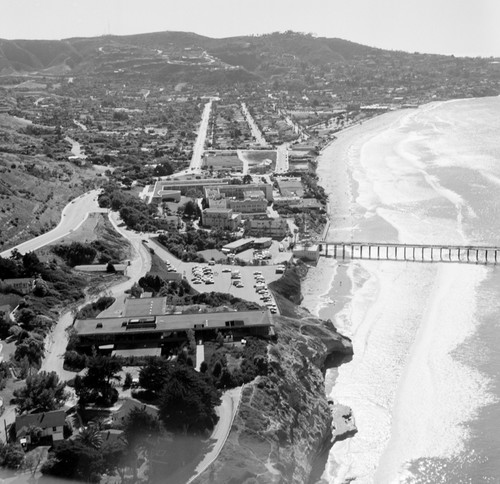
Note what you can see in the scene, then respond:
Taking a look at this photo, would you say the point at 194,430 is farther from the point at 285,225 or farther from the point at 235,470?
the point at 285,225

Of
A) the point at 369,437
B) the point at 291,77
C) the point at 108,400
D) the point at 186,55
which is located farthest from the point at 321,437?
the point at 186,55

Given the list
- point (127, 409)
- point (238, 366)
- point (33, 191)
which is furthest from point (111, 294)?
point (33, 191)

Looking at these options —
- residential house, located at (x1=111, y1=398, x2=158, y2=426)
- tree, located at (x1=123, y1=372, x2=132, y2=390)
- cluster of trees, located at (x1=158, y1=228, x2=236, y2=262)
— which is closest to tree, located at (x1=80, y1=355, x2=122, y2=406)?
tree, located at (x1=123, y1=372, x2=132, y2=390)

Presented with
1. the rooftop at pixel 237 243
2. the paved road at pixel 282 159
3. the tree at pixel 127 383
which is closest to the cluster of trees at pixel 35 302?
the tree at pixel 127 383

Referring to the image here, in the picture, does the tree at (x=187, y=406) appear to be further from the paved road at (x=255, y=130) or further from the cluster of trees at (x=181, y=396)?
the paved road at (x=255, y=130)

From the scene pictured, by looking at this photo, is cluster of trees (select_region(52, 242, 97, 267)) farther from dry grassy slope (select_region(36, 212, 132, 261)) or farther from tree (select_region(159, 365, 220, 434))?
tree (select_region(159, 365, 220, 434))
